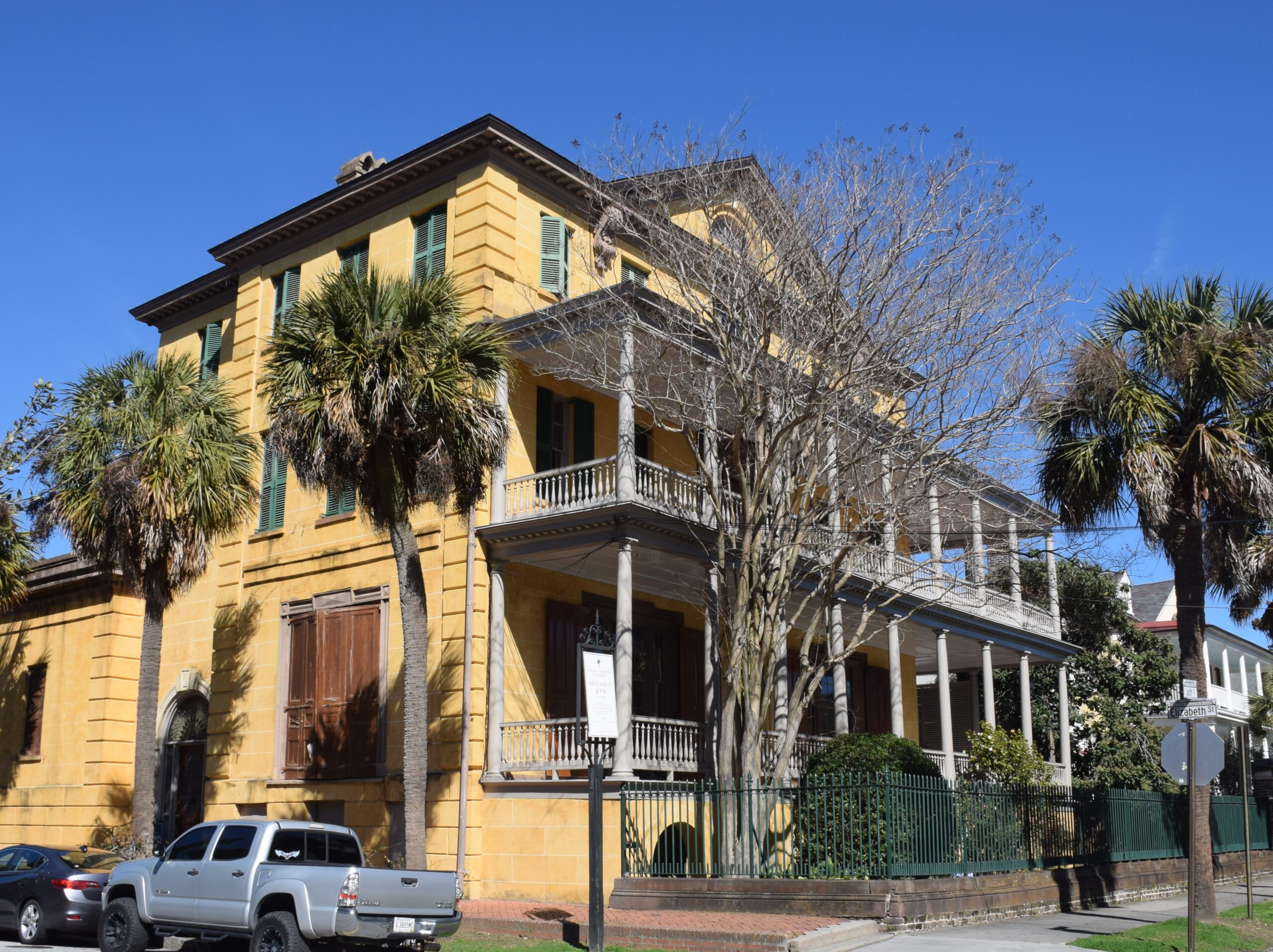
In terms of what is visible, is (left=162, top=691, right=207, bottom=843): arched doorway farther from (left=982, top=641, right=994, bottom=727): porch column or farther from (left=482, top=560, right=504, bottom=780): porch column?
(left=982, top=641, right=994, bottom=727): porch column

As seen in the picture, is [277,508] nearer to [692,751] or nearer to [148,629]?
[148,629]

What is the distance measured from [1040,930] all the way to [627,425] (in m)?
9.68

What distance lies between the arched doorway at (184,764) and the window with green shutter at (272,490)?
4.89 metres

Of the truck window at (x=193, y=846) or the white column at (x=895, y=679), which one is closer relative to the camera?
the truck window at (x=193, y=846)

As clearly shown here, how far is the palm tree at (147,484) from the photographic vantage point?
21.3 m

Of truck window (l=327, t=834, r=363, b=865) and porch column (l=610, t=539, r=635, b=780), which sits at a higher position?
porch column (l=610, t=539, r=635, b=780)

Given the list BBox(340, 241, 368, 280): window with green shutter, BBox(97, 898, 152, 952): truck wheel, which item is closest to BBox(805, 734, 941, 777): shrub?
BBox(97, 898, 152, 952): truck wheel

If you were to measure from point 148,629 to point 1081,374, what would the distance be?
54.1ft

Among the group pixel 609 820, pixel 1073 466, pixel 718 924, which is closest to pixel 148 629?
pixel 609 820

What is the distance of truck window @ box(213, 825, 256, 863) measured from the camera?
14.0 meters

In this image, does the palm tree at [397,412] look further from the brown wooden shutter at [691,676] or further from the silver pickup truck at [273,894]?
the brown wooden shutter at [691,676]

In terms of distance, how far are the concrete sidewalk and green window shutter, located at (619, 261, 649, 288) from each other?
46.7 ft

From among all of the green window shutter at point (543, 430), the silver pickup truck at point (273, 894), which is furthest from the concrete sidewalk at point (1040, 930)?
the green window shutter at point (543, 430)

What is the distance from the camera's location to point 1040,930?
1655cm
